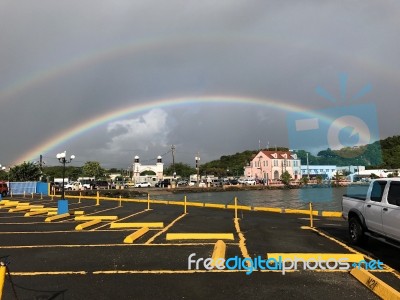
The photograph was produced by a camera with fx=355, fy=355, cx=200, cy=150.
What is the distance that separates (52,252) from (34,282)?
327cm

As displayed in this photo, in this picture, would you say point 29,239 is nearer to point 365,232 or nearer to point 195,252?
point 195,252

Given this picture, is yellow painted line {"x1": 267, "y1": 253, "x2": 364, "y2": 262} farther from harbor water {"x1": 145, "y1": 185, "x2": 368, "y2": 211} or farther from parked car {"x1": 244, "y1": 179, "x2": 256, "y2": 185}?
parked car {"x1": 244, "y1": 179, "x2": 256, "y2": 185}

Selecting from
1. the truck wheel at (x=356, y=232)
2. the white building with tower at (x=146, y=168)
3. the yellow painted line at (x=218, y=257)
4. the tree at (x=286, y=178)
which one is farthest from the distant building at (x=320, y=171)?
the yellow painted line at (x=218, y=257)

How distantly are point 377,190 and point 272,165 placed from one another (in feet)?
389

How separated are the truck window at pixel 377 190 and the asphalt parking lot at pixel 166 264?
5.40 ft

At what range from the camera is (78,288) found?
736 centimetres

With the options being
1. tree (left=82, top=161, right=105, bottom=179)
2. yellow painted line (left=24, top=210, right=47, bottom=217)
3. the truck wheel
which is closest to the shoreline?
tree (left=82, top=161, right=105, bottom=179)

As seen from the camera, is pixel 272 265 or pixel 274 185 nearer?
pixel 272 265

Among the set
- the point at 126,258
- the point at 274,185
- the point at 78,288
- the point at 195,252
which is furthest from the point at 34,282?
the point at 274,185

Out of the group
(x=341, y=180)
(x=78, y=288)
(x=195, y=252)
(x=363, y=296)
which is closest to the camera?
(x=363, y=296)

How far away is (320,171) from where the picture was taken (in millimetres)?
159875

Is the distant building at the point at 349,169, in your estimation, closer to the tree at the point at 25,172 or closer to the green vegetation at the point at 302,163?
the green vegetation at the point at 302,163

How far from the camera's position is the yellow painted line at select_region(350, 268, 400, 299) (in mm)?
6358

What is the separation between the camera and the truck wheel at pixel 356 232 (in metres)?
11.4
